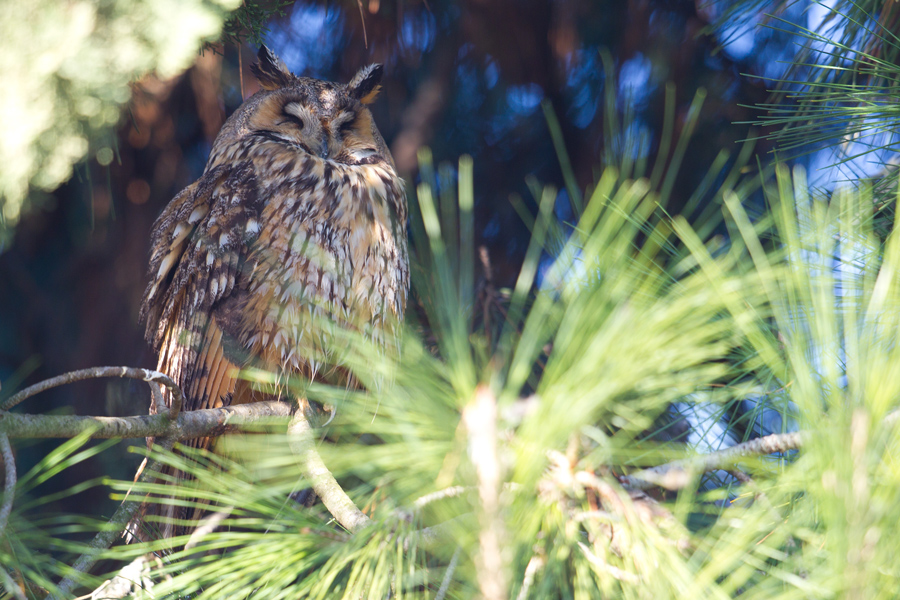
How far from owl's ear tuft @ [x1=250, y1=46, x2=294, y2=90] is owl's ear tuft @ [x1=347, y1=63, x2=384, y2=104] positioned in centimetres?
18

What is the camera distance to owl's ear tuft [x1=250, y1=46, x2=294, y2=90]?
1.80 m

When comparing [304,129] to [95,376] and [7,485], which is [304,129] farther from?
[7,485]

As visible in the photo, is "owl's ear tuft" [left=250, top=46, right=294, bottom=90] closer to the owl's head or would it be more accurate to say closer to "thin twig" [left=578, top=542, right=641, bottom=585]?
the owl's head

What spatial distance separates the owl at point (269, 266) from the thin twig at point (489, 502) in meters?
0.98

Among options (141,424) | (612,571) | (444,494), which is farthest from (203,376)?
(612,571)

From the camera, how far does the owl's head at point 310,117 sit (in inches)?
70.1

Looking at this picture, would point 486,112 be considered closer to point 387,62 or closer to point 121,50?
point 387,62

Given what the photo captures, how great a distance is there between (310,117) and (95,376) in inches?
43.9

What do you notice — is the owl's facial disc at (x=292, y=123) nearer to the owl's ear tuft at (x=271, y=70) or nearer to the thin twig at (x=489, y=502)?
the owl's ear tuft at (x=271, y=70)

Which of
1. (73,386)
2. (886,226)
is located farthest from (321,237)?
(73,386)

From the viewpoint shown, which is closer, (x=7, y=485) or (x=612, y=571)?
(x=612, y=571)

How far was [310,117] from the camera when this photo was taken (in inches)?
70.3

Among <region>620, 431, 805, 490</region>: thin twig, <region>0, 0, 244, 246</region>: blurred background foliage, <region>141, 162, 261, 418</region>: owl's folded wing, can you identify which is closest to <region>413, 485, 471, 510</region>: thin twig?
<region>620, 431, 805, 490</region>: thin twig

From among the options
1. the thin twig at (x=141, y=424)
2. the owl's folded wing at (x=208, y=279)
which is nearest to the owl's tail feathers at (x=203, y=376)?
the owl's folded wing at (x=208, y=279)
